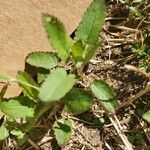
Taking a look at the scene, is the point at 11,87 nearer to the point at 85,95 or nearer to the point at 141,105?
the point at 85,95

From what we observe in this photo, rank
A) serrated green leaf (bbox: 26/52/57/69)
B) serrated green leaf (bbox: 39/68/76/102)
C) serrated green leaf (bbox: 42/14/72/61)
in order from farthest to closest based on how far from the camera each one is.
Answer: serrated green leaf (bbox: 26/52/57/69) < serrated green leaf (bbox: 42/14/72/61) < serrated green leaf (bbox: 39/68/76/102)

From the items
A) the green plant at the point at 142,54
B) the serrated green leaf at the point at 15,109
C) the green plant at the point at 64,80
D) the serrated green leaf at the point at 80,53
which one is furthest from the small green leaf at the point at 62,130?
the green plant at the point at 142,54

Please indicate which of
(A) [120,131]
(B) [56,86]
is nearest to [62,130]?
(A) [120,131]

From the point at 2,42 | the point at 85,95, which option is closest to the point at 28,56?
the point at 2,42

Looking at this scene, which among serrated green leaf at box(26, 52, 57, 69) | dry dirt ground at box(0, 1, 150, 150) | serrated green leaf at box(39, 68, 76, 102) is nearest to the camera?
serrated green leaf at box(39, 68, 76, 102)

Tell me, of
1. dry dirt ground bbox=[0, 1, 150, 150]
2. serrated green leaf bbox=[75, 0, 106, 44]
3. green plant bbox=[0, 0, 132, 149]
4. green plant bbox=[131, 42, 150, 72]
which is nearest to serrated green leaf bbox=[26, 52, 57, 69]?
green plant bbox=[0, 0, 132, 149]

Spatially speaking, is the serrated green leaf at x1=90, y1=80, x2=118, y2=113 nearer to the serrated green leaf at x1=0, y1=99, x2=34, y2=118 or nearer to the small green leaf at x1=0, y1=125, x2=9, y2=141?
the serrated green leaf at x1=0, y1=99, x2=34, y2=118
